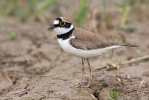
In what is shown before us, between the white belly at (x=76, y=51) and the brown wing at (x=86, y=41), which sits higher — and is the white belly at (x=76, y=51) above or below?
below

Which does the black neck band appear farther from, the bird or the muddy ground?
the muddy ground

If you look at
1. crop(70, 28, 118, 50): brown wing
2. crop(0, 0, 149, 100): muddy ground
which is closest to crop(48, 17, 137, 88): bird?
crop(70, 28, 118, 50): brown wing

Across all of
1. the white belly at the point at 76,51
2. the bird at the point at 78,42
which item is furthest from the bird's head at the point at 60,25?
the white belly at the point at 76,51

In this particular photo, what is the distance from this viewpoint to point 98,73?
18.1 ft

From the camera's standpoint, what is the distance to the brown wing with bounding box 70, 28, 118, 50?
4.79 metres

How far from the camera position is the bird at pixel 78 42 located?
4770 mm

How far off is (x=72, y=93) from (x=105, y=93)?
1.43 ft

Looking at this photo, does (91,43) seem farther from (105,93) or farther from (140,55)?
(140,55)

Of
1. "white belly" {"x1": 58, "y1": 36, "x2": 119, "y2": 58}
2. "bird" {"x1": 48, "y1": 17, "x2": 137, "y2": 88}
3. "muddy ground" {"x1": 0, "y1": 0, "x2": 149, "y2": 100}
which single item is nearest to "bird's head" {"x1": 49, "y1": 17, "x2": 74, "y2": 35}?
"bird" {"x1": 48, "y1": 17, "x2": 137, "y2": 88}

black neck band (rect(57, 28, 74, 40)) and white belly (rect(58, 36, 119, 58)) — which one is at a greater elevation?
black neck band (rect(57, 28, 74, 40))

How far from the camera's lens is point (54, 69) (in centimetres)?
609

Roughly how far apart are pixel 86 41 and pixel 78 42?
0.13m

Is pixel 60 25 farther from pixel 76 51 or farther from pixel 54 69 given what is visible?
pixel 54 69

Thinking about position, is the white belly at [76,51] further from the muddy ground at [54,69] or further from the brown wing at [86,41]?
the muddy ground at [54,69]
